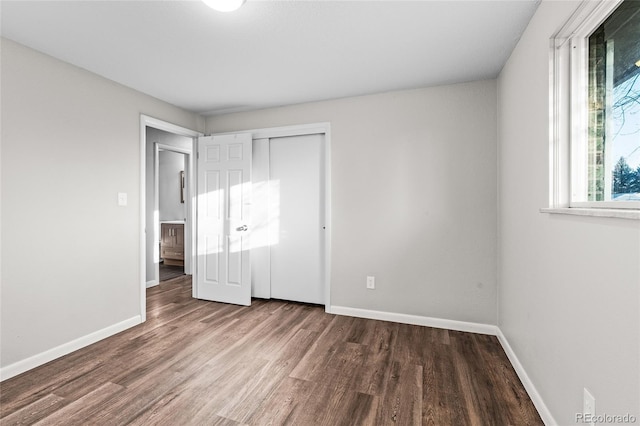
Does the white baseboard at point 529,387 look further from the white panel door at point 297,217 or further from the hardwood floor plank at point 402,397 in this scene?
the white panel door at point 297,217

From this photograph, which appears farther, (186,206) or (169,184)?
(169,184)

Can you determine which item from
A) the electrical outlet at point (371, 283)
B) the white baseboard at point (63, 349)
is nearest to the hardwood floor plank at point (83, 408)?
the white baseboard at point (63, 349)

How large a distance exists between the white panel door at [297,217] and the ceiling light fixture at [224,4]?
6.29 ft

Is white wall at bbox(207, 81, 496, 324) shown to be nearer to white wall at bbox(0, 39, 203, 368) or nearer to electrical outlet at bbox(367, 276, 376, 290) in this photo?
electrical outlet at bbox(367, 276, 376, 290)

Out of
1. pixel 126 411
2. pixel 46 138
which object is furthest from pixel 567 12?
pixel 46 138

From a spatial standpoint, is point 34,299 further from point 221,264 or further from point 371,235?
point 371,235

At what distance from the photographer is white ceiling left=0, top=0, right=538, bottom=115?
1.82 meters

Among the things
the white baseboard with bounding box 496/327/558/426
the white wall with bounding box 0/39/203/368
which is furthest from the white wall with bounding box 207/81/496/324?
the white wall with bounding box 0/39/203/368

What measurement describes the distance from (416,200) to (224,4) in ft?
7.60

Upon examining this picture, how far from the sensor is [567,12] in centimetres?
143

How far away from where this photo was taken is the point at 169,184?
233 inches

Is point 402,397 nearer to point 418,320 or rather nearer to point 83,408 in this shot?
point 418,320

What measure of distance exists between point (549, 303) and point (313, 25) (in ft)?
7.25

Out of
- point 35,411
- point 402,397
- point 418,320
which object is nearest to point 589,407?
point 402,397
